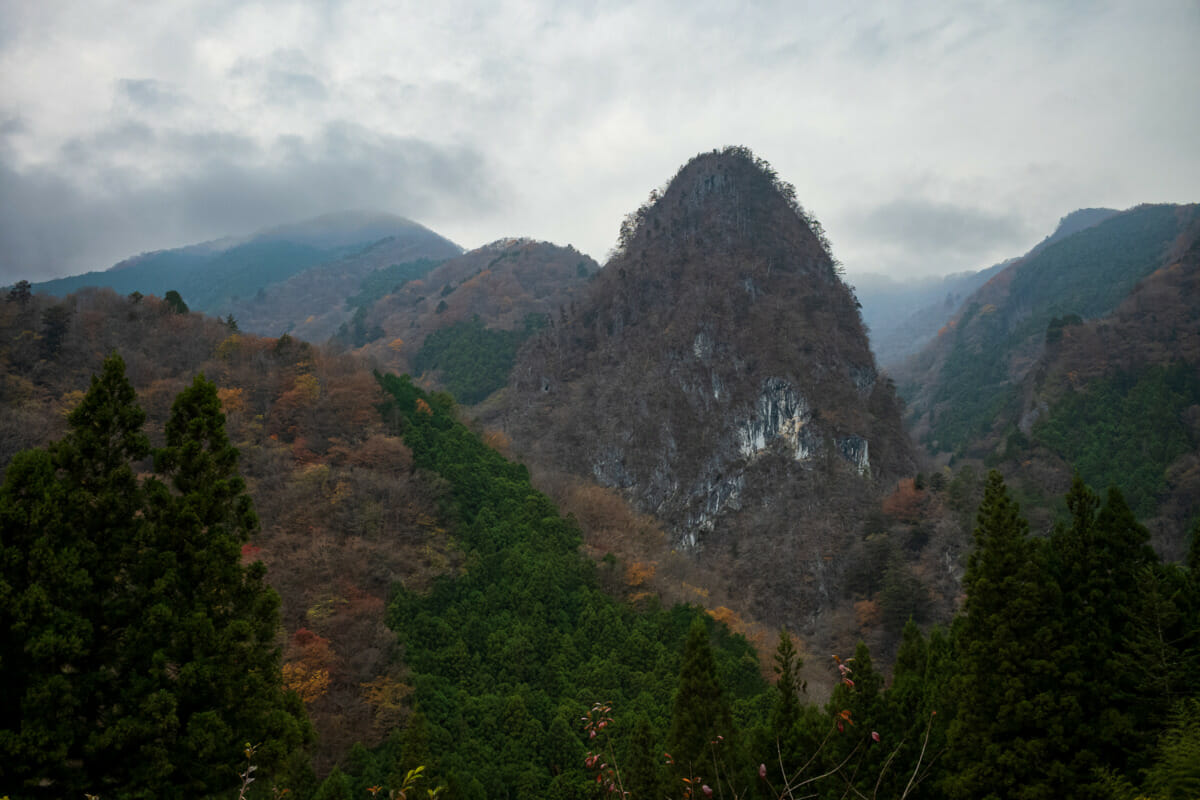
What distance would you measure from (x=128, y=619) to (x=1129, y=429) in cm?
6922

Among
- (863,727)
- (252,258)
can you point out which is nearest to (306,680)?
(863,727)

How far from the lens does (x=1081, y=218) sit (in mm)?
146750

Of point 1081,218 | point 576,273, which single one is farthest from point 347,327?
point 1081,218

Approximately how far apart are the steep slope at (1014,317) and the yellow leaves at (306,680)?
74019mm

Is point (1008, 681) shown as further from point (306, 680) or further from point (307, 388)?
point (307, 388)

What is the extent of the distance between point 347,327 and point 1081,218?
154 metres

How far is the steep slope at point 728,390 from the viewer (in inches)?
2328

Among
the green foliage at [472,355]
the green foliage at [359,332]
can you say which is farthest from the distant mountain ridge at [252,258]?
the green foliage at [472,355]

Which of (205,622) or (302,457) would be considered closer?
(205,622)

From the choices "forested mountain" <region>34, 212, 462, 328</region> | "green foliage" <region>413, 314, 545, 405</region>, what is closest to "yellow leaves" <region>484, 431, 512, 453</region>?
"green foliage" <region>413, 314, 545, 405</region>

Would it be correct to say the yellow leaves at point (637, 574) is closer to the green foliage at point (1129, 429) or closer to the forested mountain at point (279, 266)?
the green foliage at point (1129, 429)

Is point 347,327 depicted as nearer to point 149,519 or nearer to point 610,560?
point 610,560

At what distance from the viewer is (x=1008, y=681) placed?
12.5 metres

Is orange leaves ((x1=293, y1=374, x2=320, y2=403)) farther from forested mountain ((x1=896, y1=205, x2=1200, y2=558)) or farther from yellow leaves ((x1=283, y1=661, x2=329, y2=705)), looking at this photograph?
forested mountain ((x1=896, y1=205, x2=1200, y2=558))
